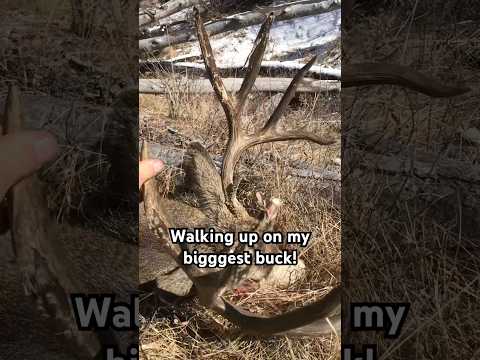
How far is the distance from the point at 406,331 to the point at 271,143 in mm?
590

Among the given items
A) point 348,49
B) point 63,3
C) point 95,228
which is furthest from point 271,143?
point 63,3

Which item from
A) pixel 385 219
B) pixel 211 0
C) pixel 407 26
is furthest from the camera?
pixel 407 26

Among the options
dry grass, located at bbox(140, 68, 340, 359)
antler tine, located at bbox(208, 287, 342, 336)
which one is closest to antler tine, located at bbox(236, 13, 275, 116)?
dry grass, located at bbox(140, 68, 340, 359)

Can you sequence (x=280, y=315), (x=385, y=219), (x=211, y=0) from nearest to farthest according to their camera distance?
(x=280, y=315), (x=385, y=219), (x=211, y=0)

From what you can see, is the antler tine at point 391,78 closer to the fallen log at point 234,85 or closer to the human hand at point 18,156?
the fallen log at point 234,85

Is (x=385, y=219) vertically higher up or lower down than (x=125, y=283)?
higher up

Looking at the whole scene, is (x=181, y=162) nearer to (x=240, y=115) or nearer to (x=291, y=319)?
(x=240, y=115)

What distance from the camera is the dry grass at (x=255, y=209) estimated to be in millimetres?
1486

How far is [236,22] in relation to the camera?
170 centimetres

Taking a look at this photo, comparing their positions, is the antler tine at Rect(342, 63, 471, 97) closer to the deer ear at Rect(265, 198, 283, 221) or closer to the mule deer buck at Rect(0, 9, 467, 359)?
the mule deer buck at Rect(0, 9, 467, 359)

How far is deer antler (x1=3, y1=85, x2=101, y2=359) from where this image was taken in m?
1.28

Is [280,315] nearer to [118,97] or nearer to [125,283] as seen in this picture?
[125,283]

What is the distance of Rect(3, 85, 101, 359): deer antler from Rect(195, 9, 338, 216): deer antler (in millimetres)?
446

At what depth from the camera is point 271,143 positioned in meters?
1.64
